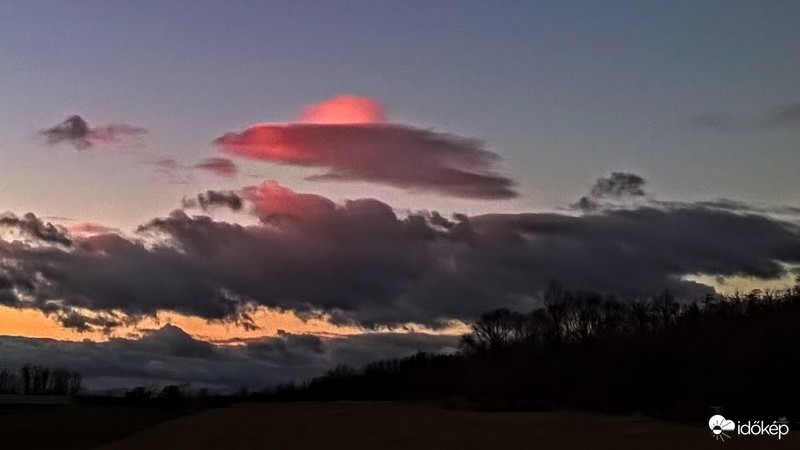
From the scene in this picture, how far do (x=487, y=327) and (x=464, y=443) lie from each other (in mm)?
96443

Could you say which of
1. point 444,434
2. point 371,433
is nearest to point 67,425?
point 371,433

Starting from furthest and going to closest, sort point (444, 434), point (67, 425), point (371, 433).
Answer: point (67, 425) → point (371, 433) → point (444, 434)

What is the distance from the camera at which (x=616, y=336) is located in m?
84.9

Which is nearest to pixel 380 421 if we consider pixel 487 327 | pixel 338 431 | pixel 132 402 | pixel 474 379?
pixel 338 431

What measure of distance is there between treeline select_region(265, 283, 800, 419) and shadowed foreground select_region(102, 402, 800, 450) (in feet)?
12.5

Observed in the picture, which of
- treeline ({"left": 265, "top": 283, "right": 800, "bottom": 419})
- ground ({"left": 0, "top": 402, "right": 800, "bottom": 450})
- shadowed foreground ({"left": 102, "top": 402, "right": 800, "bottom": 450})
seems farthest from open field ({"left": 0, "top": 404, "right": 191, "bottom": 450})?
treeline ({"left": 265, "top": 283, "right": 800, "bottom": 419})

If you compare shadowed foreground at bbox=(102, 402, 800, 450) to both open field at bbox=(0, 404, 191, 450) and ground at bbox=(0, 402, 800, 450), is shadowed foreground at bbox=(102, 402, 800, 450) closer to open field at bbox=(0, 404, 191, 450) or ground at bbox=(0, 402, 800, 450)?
ground at bbox=(0, 402, 800, 450)

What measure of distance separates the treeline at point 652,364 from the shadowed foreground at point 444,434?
12.5 ft

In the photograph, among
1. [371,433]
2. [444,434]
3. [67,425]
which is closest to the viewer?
[444,434]

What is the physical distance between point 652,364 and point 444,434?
20.4 meters

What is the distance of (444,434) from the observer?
4512 centimetres

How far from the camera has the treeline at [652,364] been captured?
48.1m

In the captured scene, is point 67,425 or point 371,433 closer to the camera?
point 371,433

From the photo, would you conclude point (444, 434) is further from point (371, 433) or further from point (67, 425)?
point (67, 425)
